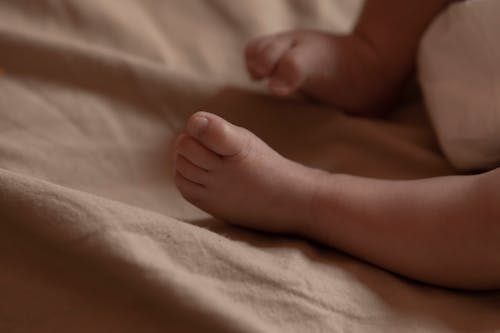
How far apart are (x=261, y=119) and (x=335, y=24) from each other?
230 mm

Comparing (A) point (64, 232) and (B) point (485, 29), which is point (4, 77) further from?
(B) point (485, 29)

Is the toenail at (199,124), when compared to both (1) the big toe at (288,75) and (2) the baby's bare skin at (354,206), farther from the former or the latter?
(1) the big toe at (288,75)

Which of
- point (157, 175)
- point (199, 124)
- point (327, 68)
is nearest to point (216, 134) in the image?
point (199, 124)

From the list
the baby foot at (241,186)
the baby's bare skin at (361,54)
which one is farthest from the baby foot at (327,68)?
the baby foot at (241,186)

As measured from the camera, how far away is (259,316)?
1.60ft

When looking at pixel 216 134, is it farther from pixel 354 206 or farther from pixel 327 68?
pixel 327 68

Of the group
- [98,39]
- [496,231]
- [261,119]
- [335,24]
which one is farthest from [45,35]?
[496,231]

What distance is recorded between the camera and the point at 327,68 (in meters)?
0.77

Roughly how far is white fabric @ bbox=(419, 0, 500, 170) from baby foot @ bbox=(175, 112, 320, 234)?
0.56 ft

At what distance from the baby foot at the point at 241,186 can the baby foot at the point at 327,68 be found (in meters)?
0.13

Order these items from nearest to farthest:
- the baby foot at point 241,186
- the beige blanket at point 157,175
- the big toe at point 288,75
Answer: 1. the beige blanket at point 157,175
2. the baby foot at point 241,186
3. the big toe at point 288,75

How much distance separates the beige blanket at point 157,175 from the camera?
49 centimetres

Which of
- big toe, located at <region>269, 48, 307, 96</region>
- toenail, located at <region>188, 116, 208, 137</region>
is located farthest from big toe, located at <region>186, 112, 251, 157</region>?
big toe, located at <region>269, 48, 307, 96</region>

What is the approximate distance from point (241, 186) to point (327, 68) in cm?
24
